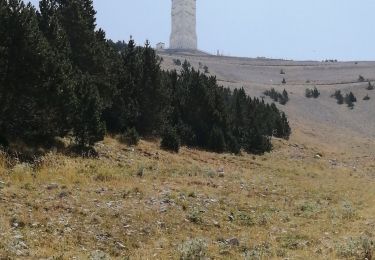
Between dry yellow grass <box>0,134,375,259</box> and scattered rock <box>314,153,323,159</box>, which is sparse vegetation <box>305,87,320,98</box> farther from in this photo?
dry yellow grass <box>0,134,375,259</box>

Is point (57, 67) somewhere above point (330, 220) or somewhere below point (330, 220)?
above

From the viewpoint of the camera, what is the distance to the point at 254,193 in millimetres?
19344

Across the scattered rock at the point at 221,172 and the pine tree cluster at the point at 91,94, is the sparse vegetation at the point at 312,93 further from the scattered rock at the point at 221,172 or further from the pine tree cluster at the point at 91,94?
the scattered rock at the point at 221,172

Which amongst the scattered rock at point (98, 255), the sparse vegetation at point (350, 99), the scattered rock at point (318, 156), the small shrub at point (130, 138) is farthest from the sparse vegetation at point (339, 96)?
the scattered rock at point (98, 255)

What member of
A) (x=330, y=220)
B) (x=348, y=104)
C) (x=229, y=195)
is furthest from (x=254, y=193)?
(x=348, y=104)

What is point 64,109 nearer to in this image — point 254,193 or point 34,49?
point 34,49

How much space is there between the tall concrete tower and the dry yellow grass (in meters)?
159

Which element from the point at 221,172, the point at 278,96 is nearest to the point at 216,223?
the point at 221,172

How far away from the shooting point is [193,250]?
10461mm

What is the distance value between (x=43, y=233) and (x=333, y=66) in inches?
4969

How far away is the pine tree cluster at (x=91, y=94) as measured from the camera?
62.9 feet

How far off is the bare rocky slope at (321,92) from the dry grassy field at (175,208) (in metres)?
28.0

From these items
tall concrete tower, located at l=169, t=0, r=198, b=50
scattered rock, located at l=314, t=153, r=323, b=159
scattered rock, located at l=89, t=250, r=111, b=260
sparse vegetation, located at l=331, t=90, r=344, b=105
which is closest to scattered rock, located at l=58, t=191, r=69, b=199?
scattered rock, located at l=89, t=250, r=111, b=260

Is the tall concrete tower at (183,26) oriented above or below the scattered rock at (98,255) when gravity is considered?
above
